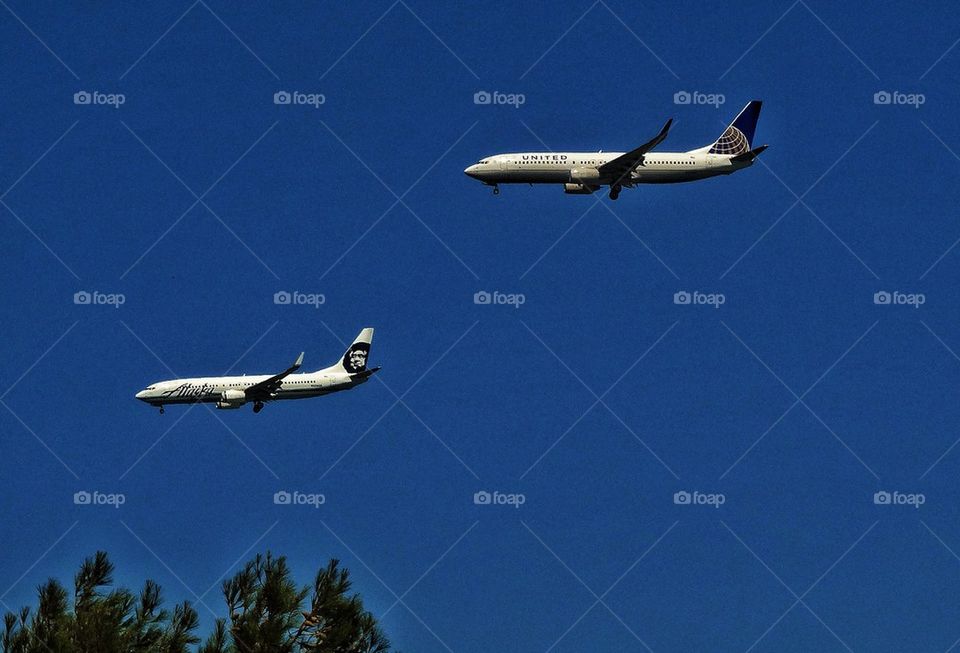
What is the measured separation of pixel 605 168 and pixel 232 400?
49.4 m

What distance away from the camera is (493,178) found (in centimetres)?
14075

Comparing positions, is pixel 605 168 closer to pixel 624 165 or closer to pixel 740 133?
pixel 624 165

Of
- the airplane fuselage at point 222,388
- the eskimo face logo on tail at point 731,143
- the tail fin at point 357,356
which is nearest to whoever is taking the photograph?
the eskimo face logo on tail at point 731,143

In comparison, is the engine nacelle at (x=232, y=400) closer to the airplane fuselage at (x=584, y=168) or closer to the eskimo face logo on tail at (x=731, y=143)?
the airplane fuselage at (x=584, y=168)

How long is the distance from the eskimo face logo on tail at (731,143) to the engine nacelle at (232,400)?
5047 cm

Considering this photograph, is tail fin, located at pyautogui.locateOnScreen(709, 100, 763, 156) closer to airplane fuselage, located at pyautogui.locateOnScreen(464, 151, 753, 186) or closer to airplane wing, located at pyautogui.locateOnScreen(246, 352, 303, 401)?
airplane fuselage, located at pyautogui.locateOnScreen(464, 151, 753, 186)

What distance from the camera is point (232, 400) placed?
556 ft

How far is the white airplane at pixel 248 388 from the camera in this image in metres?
170

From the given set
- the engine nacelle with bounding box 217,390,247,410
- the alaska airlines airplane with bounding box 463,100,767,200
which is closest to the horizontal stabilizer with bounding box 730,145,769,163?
the alaska airlines airplane with bounding box 463,100,767,200

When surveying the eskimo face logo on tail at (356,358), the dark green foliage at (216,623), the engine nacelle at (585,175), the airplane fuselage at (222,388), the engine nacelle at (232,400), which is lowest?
the dark green foliage at (216,623)

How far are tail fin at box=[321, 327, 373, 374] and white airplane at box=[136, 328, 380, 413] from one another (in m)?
4.01

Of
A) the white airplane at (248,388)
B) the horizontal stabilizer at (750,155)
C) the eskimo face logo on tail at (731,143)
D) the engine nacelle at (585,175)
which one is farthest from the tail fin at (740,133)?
the white airplane at (248,388)

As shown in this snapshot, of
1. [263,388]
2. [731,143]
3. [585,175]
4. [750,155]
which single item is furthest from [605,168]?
[263,388]

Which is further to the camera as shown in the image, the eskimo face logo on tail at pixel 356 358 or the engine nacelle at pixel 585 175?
the eskimo face logo on tail at pixel 356 358
